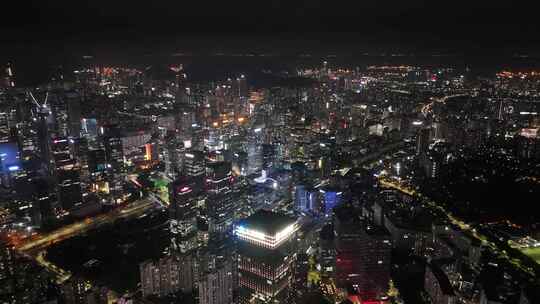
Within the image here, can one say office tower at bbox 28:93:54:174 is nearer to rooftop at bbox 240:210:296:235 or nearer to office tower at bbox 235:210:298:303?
rooftop at bbox 240:210:296:235

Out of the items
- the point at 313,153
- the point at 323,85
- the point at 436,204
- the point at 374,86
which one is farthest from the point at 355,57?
the point at 436,204

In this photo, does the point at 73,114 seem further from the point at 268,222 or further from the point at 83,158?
the point at 268,222

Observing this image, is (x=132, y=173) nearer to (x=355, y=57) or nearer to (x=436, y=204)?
(x=436, y=204)

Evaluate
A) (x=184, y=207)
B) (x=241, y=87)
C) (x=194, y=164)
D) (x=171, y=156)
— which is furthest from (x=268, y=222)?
(x=241, y=87)

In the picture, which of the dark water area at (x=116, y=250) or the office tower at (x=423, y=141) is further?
the office tower at (x=423, y=141)

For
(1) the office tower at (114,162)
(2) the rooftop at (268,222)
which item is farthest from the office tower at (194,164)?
(2) the rooftop at (268,222)

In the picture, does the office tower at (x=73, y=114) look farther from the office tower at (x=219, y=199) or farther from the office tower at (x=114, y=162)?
the office tower at (x=219, y=199)
